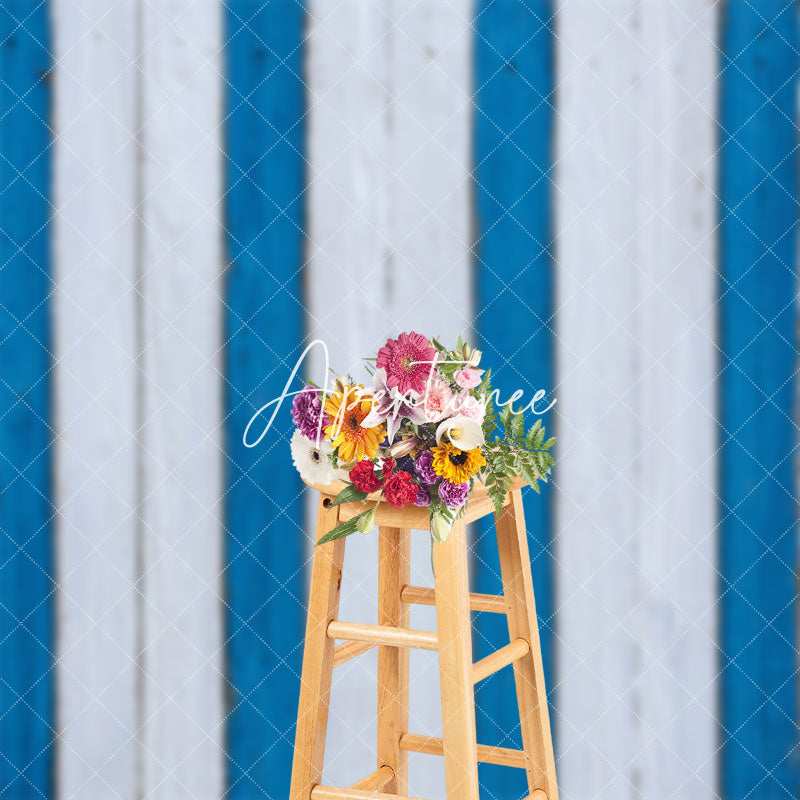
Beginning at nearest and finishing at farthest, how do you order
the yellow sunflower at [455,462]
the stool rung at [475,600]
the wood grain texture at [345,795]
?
the yellow sunflower at [455,462]
the wood grain texture at [345,795]
the stool rung at [475,600]

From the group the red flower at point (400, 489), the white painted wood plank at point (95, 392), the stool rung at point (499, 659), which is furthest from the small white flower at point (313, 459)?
the white painted wood plank at point (95, 392)

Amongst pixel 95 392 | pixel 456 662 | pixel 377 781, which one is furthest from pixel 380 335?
pixel 377 781

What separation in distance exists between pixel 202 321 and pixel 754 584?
1206 mm

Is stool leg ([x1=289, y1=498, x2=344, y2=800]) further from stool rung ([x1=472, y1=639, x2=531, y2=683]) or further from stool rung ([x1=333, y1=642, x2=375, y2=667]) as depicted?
stool rung ([x1=472, y1=639, x2=531, y2=683])

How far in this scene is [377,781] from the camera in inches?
65.0

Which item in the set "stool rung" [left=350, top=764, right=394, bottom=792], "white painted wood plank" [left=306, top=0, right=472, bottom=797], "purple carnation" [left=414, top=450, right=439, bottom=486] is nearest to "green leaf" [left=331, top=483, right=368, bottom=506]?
"purple carnation" [left=414, top=450, right=439, bottom=486]

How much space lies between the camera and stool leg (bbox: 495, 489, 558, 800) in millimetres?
1509

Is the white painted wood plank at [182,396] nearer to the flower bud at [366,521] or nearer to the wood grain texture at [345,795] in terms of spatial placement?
the wood grain texture at [345,795]

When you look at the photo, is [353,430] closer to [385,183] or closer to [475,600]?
[475,600]

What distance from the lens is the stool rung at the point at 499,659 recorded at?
1.40 m

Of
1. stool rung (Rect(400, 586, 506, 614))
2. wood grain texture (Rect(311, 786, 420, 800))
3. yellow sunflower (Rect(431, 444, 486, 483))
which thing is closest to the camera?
yellow sunflower (Rect(431, 444, 486, 483))

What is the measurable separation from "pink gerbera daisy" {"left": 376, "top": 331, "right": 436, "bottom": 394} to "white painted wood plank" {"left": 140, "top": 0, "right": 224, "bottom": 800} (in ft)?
1.93

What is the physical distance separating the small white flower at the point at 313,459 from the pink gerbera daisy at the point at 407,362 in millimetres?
146

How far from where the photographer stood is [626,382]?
5.90ft
